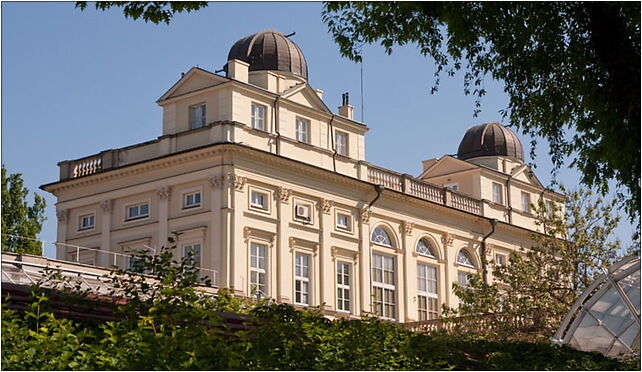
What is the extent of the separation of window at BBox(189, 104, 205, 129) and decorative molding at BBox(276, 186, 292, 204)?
15.1 ft

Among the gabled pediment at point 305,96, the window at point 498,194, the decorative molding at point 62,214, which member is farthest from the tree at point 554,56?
the window at point 498,194

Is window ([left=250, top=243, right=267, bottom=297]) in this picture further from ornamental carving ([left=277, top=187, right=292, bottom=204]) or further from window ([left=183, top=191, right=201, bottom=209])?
window ([left=183, top=191, right=201, bottom=209])

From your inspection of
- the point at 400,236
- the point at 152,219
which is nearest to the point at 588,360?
the point at 152,219

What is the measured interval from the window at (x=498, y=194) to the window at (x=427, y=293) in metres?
8.33

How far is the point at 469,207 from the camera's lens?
56.3 m

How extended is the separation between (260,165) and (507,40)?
27.3 meters

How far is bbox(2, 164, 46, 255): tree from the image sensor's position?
53688 mm

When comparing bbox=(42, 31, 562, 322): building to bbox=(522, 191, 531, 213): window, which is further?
bbox=(522, 191, 531, 213): window

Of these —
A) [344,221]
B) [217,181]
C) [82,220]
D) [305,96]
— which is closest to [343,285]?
[344,221]

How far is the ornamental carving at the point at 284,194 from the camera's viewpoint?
1780 inches

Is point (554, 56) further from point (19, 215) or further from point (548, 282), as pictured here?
point (19, 215)

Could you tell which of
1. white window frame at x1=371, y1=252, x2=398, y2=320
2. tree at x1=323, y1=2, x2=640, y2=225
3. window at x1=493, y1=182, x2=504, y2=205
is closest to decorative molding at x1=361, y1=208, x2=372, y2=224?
white window frame at x1=371, y1=252, x2=398, y2=320

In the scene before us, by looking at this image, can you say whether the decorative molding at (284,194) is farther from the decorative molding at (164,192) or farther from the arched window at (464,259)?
the arched window at (464,259)

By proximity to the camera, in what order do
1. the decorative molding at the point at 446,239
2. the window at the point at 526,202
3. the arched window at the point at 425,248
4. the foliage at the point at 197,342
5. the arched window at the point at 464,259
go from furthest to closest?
the window at the point at 526,202 → the arched window at the point at 464,259 → the decorative molding at the point at 446,239 → the arched window at the point at 425,248 → the foliage at the point at 197,342
